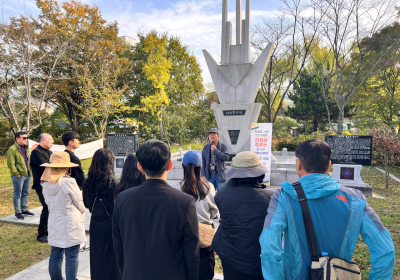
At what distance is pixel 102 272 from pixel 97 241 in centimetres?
32

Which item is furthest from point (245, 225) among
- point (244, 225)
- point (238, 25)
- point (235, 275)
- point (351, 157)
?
point (238, 25)

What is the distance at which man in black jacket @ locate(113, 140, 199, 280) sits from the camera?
5.27 ft

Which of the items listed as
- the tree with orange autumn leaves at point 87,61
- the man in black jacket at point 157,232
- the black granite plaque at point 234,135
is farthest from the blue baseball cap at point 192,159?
the tree with orange autumn leaves at point 87,61

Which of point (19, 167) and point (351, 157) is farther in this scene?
point (351, 157)

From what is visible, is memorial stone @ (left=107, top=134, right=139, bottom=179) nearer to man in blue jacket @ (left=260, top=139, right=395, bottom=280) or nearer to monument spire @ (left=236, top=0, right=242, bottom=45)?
monument spire @ (left=236, top=0, right=242, bottom=45)

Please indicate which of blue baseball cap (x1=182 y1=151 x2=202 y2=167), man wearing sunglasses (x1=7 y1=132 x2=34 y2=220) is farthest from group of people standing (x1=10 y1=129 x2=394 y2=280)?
man wearing sunglasses (x1=7 y1=132 x2=34 y2=220)

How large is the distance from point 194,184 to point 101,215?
3.57 feet

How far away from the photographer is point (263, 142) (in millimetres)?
6980

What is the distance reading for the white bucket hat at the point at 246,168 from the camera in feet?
6.39

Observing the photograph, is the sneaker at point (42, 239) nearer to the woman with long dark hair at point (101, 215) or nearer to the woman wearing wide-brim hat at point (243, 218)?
the woman with long dark hair at point (101, 215)

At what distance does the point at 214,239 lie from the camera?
6.86 ft

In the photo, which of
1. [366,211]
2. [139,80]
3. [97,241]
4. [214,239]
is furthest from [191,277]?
[139,80]

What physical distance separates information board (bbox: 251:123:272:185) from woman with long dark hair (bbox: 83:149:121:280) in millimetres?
4948

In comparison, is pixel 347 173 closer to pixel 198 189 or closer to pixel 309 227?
pixel 198 189
